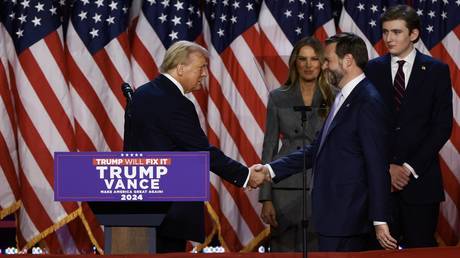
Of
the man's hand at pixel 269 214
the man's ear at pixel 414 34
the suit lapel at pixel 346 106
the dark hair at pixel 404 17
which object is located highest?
the dark hair at pixel 404 17

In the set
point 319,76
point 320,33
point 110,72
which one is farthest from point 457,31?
point 110,72

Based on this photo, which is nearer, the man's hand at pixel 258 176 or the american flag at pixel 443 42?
the man's hand at pixel 258 176

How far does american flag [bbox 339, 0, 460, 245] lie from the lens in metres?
6.05

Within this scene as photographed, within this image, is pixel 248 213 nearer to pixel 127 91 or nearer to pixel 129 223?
pixel 127 91

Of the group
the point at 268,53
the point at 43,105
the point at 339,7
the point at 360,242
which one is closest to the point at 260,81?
the point at 268,53

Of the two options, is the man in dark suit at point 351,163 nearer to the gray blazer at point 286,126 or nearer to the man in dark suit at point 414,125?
the man in dark suit at point 414,125

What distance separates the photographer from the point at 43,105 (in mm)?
5922

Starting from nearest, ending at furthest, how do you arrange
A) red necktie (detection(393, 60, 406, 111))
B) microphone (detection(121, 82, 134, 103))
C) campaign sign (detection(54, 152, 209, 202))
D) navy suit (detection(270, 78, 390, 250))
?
campaign sign (detection(54, 152, 209, 202)) < navy suit (detection(270, 78, 390, 250)) < microphone (detection(121, 82, 134, 103)) < red necktie (detection(393, 60, 406, 111))

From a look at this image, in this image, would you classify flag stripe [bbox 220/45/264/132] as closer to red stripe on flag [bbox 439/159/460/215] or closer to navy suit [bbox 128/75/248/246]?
red stripe on flag [bbox 439/159/460/215]

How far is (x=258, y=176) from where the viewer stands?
4535 millimetres

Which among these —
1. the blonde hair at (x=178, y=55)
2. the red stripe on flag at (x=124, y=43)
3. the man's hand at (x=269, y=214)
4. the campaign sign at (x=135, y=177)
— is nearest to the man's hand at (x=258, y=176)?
the man's hand at (x=269, y=214)

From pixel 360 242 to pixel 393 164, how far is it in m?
0.96

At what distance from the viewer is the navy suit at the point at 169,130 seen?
400cm

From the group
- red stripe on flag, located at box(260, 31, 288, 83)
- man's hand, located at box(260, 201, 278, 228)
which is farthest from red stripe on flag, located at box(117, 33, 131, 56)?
man's hand, located at box(260, 201, 278, 228)
